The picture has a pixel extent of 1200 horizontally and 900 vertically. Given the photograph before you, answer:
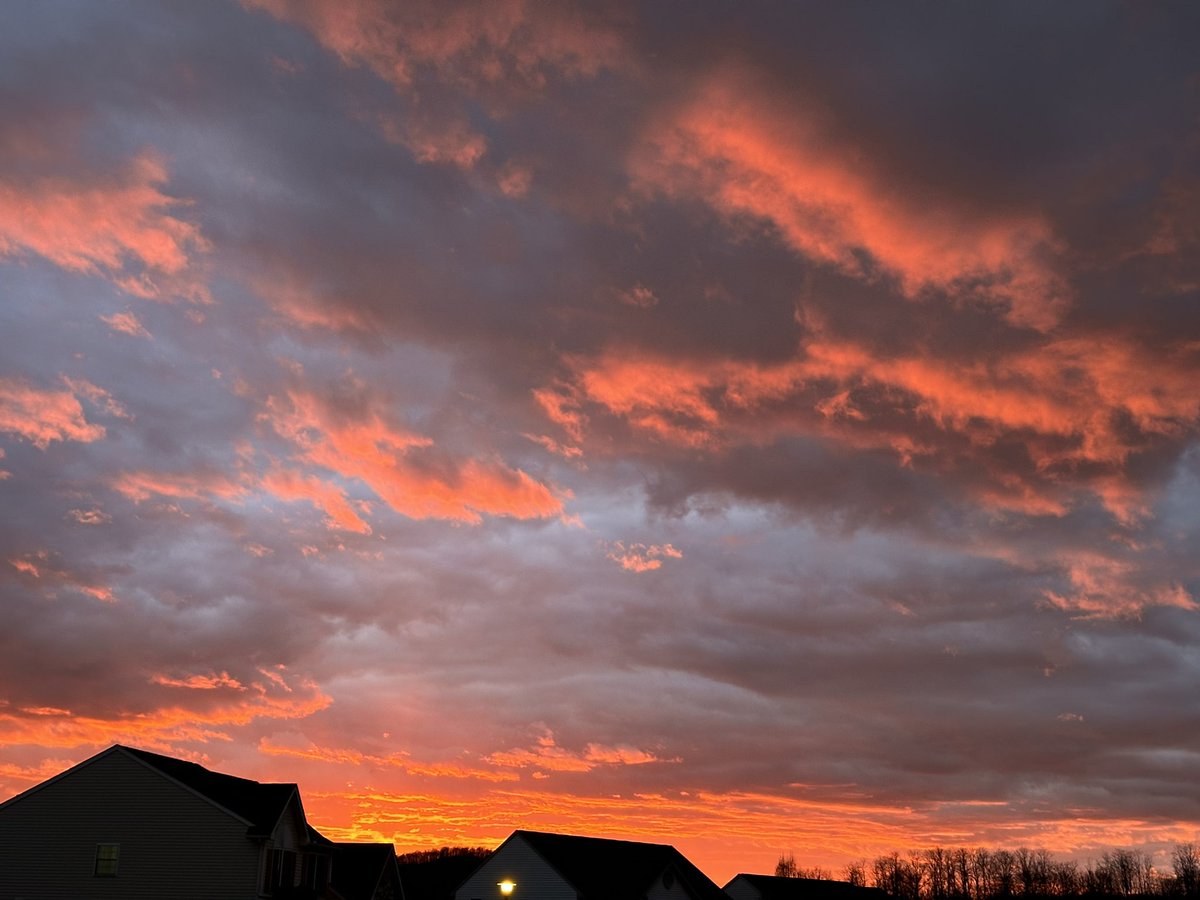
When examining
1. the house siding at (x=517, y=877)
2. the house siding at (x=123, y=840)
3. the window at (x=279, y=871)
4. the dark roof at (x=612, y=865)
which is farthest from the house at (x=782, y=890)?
the house siding at (x=123, y=840)

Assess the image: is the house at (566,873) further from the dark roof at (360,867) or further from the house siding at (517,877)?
the dark roof at (360,867)

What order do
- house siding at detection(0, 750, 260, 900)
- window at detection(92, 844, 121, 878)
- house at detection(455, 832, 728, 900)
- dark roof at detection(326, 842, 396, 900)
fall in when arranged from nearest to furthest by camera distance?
1. house siding at detection(0, 750, 260, 900)
2. window at detection(92, 844, 121, 878)
3. dark roof at detection(326, 842, 396, 900)
4. house at detection(455, 832, 728, 900)

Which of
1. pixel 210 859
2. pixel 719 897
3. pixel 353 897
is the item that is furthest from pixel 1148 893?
pixel 210 859

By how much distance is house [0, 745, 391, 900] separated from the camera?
49.7m

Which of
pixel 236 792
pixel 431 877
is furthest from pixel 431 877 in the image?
pixel 236 792

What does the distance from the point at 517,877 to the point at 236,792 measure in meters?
23.4

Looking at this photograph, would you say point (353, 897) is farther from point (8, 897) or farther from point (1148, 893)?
point (1148, 893)

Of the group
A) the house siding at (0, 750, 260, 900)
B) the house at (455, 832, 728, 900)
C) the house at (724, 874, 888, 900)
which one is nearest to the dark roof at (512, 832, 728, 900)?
the house at (455, 832, 728, 900)

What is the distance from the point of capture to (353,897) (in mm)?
62719

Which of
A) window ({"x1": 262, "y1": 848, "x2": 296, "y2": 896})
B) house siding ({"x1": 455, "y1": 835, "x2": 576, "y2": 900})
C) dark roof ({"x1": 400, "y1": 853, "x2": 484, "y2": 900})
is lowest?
dark roof ({"x1": 400, "y1": 853, "x2": 484, "y2": 900})

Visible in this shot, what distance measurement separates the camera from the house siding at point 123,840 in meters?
49.7

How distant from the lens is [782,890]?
9662 centimetres

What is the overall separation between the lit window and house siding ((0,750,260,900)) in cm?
18

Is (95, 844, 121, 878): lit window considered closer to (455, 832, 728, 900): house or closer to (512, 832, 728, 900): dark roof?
(455, 832, 728, 900): house
